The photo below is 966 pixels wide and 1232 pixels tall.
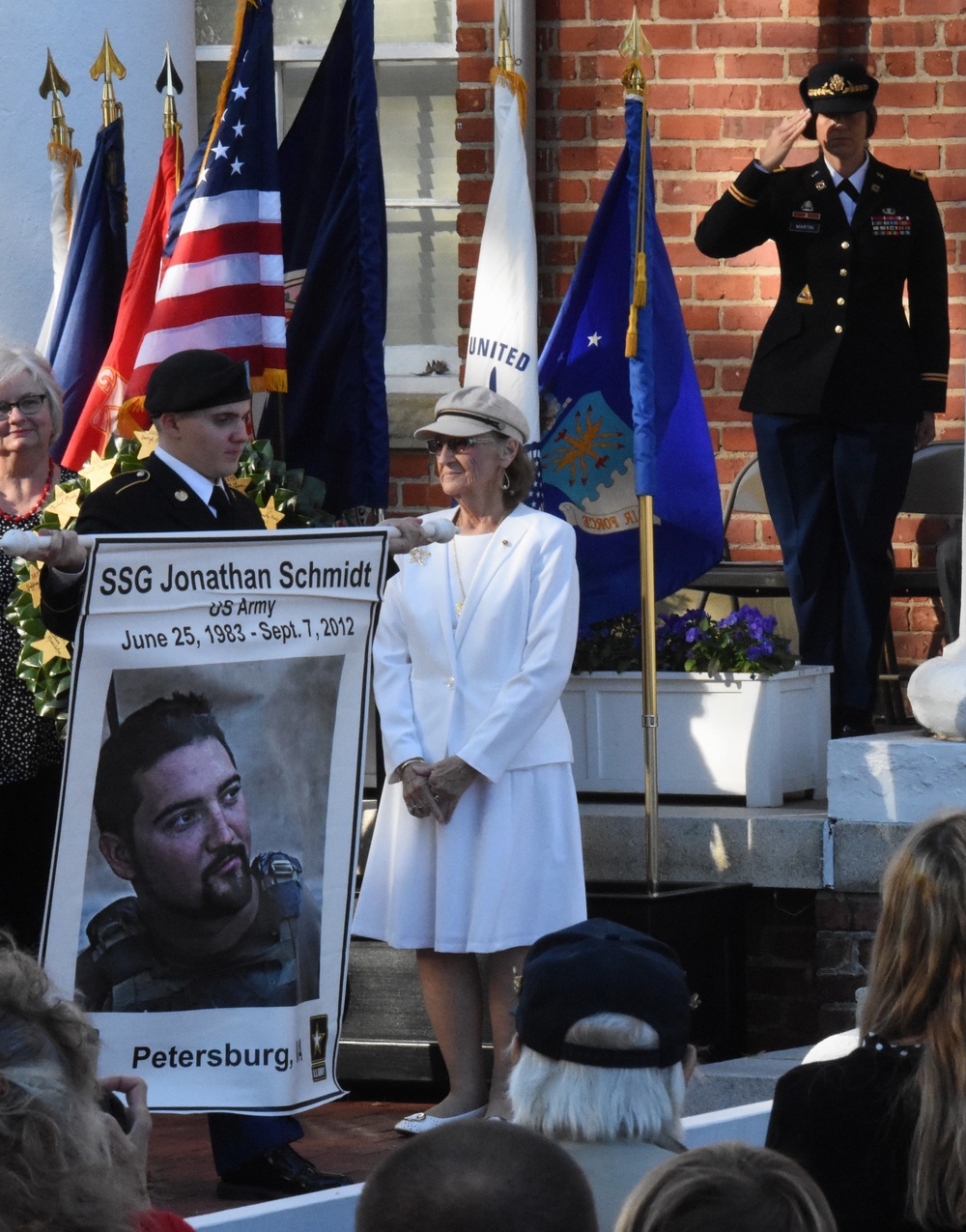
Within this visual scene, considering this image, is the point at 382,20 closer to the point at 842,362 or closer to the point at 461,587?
the point at 842,362

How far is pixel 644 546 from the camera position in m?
5.63

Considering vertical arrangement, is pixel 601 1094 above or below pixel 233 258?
below

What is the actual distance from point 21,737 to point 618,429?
2.28 metres

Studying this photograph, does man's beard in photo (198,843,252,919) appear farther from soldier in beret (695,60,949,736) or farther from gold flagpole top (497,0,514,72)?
gold flagpole top (497,0,514,72)

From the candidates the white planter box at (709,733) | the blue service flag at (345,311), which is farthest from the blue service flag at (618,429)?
the blue service flag at (345,311)

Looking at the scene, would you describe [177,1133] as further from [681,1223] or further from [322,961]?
[681,1223]

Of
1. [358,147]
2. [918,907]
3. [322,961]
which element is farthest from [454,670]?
[918,907]

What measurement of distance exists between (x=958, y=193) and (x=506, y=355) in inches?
88.2

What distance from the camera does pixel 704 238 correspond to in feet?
20.5

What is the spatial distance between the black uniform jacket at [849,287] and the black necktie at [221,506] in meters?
2.34

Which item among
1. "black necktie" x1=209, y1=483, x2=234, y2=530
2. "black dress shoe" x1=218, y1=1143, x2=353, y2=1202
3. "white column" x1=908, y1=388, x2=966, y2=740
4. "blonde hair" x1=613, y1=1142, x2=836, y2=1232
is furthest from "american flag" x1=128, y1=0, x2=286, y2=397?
"blonde hair" x1=613, y1=1142, x2=836, y2=1232

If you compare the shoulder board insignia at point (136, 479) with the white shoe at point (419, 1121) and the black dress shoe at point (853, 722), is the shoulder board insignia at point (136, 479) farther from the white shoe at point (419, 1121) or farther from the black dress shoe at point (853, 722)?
the black dress shoe at point (853, 722)

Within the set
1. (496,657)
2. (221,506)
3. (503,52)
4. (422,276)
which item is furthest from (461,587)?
(422,276)

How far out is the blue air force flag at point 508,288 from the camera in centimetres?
591
